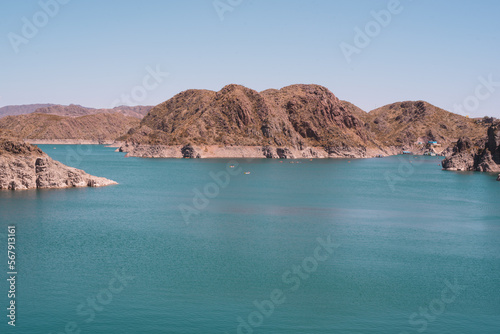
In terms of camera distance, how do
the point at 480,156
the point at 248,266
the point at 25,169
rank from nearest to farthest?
the point at 248,266
the point at 25,169
the point at 480,156

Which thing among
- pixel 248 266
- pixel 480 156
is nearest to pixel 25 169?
pixel 248 266

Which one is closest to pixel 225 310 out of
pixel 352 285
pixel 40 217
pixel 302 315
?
pixel 302 315

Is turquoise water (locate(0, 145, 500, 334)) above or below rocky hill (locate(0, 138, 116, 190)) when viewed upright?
below

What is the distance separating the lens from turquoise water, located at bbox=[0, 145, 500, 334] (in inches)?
1340

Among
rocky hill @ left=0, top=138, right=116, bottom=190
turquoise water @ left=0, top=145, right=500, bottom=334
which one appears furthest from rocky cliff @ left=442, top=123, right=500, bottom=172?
rocky hill @ left=0, top=138, right=116, bottom=190

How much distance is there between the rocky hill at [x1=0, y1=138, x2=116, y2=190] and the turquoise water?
5.04m

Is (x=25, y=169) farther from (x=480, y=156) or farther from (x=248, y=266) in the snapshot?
(x=480, y=156)

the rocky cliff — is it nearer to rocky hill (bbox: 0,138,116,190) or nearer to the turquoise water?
the turquoise water

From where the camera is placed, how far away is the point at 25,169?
95875mm

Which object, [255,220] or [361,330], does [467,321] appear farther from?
[255,220]

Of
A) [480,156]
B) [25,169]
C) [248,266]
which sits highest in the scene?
[25,169]

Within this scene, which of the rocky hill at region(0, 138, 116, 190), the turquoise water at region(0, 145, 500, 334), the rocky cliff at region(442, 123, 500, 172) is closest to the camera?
the turquoise water at region(0, 145, 500, 334)

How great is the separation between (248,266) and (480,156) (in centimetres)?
16619

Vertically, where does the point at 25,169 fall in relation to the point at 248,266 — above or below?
above
